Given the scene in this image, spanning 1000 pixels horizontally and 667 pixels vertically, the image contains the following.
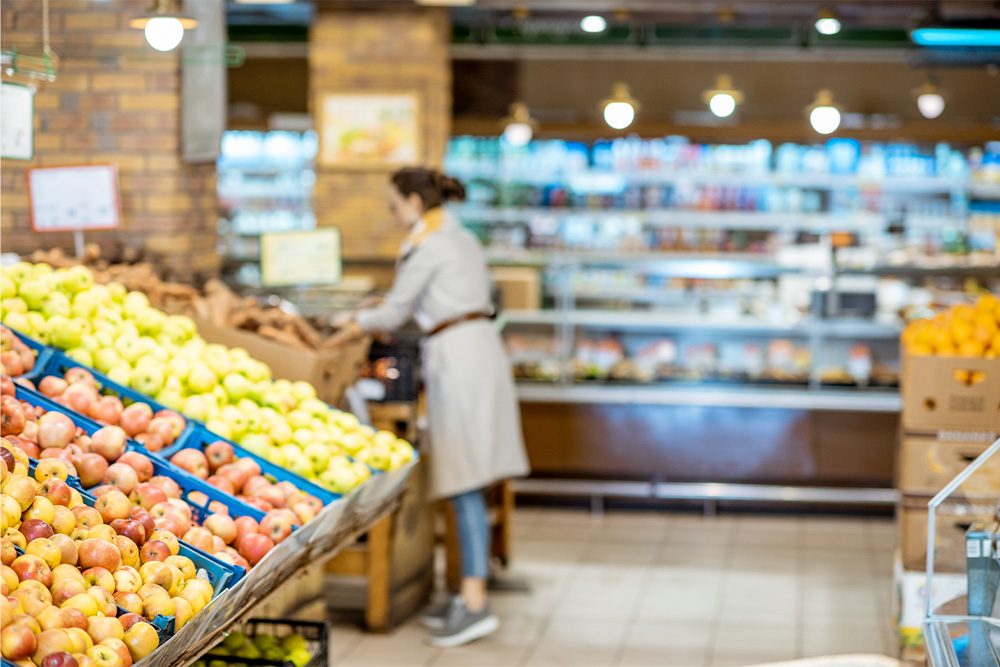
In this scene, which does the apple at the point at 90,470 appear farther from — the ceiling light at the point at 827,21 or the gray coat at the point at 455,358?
the ceiling light at the point at 827,21

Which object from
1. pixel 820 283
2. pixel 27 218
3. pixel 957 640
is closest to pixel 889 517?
pixel 820 283

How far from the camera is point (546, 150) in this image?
1023cm

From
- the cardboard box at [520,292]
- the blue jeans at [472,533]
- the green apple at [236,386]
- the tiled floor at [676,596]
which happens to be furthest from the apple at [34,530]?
the cardboard box at [520,292]

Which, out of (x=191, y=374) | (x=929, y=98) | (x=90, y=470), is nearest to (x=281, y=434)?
(x=191, y=374)

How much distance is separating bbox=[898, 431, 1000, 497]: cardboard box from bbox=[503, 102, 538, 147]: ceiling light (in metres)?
6.06

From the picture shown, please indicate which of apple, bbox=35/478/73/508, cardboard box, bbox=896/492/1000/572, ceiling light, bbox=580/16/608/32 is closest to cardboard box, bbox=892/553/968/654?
cardboard box, bbox=896/492/1000/572

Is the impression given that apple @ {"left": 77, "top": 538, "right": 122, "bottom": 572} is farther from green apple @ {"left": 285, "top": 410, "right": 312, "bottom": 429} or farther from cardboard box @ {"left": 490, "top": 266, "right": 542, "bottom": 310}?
cardboard box @ {"left": 490, "top": 266, "right": 542, "bottom": 310}

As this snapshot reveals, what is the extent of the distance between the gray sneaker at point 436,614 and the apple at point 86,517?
2.56m

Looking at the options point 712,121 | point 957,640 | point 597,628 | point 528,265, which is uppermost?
point 712,121

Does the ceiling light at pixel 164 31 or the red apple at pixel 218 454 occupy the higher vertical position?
the ceiling light at pixel 164 31

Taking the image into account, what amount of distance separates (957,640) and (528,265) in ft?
13.3

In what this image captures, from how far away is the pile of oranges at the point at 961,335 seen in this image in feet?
13.7

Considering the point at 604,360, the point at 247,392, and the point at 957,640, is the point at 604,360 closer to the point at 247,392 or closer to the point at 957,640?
the point at 247,392

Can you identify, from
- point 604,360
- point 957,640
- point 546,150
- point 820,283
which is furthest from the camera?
point 546,150
